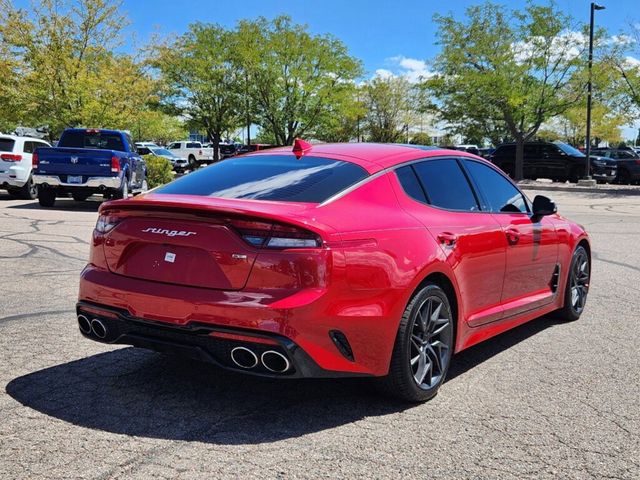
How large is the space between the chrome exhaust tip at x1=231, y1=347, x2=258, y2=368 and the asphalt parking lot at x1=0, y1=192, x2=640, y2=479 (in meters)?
0.36

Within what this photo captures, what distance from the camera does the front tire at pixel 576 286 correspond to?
612 centimetres

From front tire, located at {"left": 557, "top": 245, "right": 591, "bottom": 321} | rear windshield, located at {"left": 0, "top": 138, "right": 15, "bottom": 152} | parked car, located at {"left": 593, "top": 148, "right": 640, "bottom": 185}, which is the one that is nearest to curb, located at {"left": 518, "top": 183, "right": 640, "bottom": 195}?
parked car, located at {"left": 593, "top": 148, "right": 640, "bottom": 185}

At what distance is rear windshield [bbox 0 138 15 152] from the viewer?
17.9m

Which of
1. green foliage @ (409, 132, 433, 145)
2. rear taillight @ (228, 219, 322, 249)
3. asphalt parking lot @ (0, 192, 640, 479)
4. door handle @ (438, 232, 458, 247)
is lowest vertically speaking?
asphalt parking lot @ (0, 192, 640, 479)

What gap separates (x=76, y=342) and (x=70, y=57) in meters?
26.2

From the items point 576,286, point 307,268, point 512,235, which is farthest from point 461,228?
point 576,286

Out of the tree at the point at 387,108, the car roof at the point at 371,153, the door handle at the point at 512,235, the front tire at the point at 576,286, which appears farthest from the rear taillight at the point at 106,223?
the tree at the point at 387,108

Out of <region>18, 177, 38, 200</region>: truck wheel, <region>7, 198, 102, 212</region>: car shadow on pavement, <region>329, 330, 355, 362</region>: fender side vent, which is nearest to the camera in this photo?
<region>329, 330, 355, 362</region>: fender side vent

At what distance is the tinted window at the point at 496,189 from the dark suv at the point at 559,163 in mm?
27668

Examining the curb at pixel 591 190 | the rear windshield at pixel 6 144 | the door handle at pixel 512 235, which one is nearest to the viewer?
the door handle at pixel 512 235

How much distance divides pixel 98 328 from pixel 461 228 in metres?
2.36

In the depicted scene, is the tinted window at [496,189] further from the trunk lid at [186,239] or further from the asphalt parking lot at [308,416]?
the trunk lid at [186,239]

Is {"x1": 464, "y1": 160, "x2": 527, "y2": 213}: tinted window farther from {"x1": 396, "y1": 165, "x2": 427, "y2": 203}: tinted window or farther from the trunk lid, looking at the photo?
the trunk lid

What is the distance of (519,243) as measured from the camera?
509 cm
